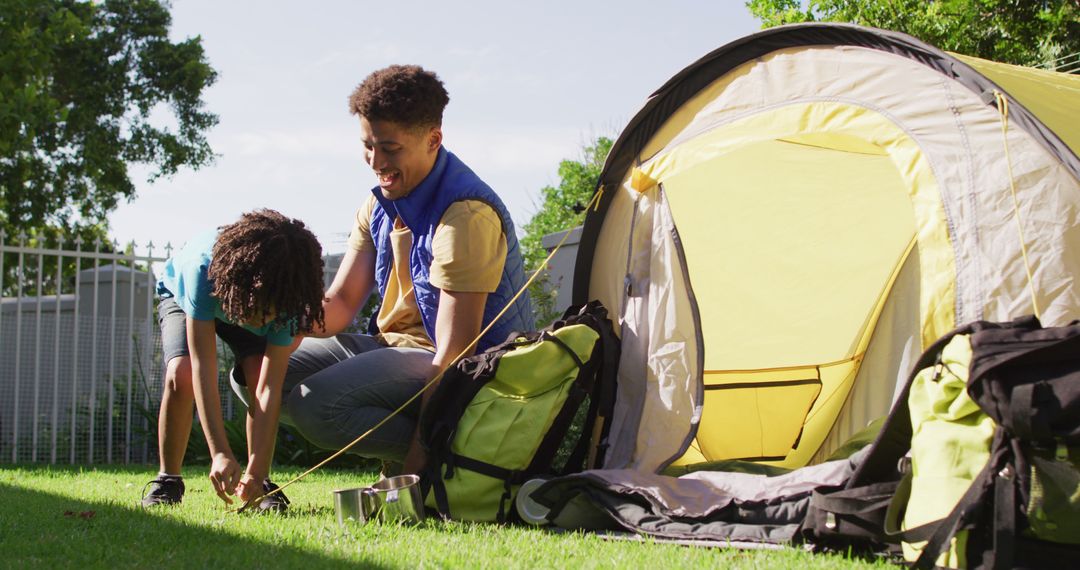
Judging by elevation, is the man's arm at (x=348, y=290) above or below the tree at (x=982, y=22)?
below

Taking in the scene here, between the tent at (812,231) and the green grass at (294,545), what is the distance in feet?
2.63

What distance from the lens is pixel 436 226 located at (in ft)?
10.9

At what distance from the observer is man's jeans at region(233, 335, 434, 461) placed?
320 cm

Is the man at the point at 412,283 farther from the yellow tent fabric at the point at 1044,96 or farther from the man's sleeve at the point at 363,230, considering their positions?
the yellow tent fabric at the point at 1044,96

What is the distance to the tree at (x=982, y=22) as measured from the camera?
7.65 metres

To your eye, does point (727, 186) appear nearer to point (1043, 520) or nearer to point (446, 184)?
Answer: point (446, 184)

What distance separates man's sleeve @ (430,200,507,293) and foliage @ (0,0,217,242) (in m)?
11.1

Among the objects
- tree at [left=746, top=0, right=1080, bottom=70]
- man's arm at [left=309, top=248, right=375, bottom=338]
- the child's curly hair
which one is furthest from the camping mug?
tree at [left=746, top=0, right=1080, bottom=70]

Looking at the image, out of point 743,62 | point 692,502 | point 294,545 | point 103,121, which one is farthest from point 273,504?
point 103,121

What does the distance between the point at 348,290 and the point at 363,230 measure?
23 centimetres

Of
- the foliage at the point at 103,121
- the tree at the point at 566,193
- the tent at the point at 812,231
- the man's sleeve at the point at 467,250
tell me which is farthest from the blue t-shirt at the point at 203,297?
the tree at the point at 566,193

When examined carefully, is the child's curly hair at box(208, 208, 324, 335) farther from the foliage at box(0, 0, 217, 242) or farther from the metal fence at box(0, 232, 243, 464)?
the foliage at box(0, 0, 217, 242)

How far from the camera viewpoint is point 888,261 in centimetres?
400

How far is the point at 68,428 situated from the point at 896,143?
584 cm
